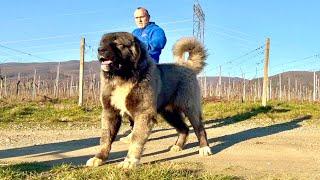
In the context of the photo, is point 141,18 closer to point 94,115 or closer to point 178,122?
point 178,122

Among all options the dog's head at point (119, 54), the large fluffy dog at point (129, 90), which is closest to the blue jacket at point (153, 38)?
the large fluffy dog at point (129, 90)

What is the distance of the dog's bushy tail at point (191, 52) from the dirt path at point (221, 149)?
4.23 ft

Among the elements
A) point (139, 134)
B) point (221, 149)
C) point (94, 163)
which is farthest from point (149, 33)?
point (94, 163)

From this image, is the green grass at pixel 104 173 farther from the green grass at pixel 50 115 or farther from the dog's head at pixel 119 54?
the green grass at pixel 50 115

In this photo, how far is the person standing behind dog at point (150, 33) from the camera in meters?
8.65

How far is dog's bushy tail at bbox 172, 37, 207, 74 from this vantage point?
855 cm

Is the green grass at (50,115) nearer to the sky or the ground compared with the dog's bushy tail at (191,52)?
nearer to the ground

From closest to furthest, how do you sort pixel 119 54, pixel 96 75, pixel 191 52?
pixel 119 54, pixel 191 52, pixel 96 75

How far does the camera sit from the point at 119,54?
21.2 ft

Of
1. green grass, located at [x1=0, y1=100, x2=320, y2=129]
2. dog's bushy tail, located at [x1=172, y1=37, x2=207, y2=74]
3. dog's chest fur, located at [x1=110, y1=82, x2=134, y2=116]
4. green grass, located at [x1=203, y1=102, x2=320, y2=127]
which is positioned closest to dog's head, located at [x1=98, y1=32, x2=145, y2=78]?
dog's chest fur, located at [x1=110, y1=82, x2=134, y2=116]

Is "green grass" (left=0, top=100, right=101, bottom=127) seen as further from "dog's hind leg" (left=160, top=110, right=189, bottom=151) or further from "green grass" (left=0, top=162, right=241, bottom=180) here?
"green grass" (left=0, top=162, right=241, bottom=180)

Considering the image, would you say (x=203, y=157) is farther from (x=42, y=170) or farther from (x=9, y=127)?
(x=9, y=127)

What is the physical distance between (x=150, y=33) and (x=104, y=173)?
355 centimetres

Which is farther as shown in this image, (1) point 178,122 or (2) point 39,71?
(2) point 39,71
